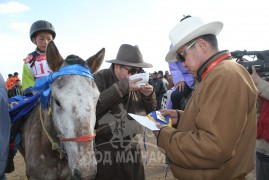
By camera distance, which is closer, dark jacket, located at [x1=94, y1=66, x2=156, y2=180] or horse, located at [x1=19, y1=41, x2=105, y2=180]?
horse, located at [x1=19, y1=41, x2=105, y2=180]

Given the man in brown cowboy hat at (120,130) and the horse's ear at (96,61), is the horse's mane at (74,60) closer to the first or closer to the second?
the horse's ear at (96,61)

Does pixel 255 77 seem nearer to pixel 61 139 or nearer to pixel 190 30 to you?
pixel 190 30

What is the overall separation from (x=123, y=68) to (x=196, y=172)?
212cm

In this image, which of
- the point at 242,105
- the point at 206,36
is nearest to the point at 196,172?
the point at 242,105

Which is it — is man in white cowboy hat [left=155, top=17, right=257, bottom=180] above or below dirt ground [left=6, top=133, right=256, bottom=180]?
above

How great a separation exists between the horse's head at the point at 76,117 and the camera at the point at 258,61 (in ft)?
7.45

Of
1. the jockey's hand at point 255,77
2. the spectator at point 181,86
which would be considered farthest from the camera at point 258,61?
the spectator at point 181,86

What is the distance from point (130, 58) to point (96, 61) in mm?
573

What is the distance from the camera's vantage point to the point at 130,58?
3.71m

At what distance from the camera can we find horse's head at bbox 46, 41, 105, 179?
2447mm

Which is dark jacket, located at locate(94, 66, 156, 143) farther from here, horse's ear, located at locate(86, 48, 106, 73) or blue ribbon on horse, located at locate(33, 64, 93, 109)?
blue ribbon on horse, located at locate(33, 64, 93, 109)

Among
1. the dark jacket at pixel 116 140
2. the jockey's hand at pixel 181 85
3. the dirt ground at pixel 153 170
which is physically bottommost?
the dirt ground at pixel 153 170

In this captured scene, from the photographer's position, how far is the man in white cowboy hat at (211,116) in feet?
5.63

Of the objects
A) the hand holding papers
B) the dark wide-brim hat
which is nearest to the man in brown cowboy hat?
the dark wide-brim hat
